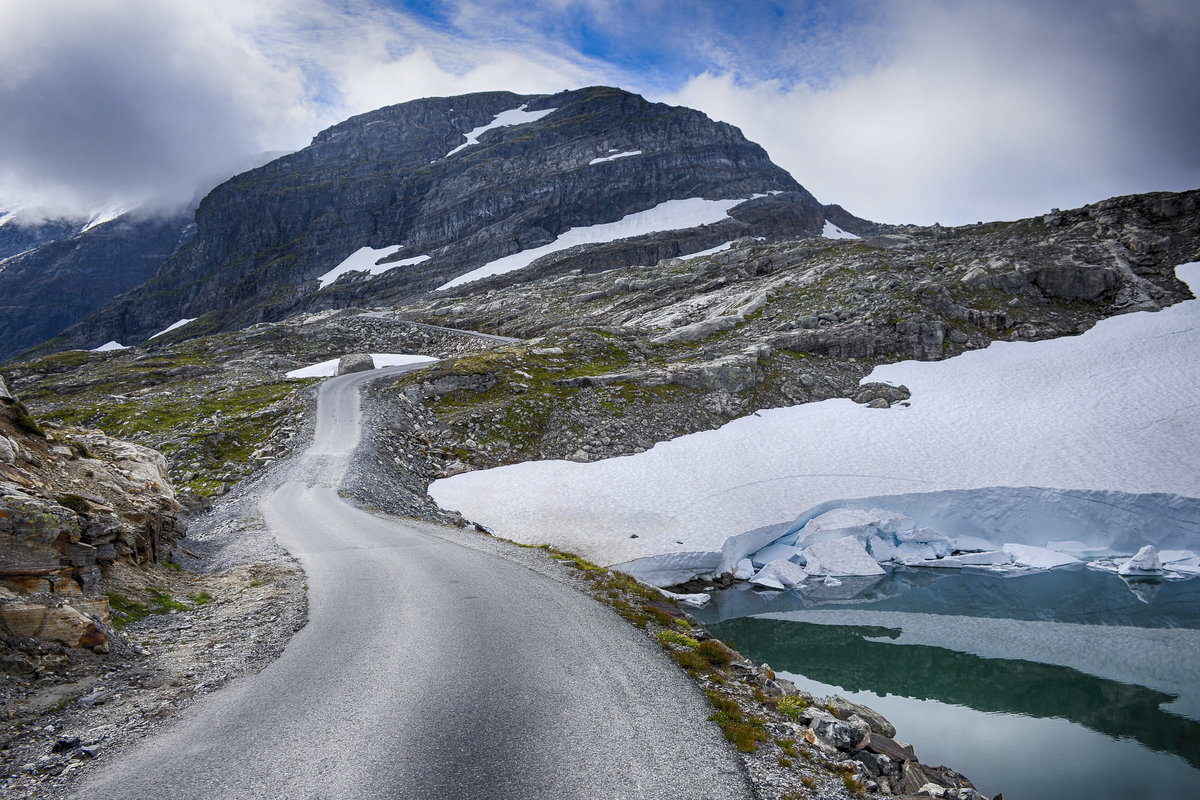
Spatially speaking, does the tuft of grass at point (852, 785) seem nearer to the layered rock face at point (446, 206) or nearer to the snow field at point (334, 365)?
the snow field at point (334, 365)

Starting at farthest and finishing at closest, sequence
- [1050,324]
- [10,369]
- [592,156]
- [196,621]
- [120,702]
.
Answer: [592,156] < [10,369] < [1050,324] < [196,621] < [120,702]

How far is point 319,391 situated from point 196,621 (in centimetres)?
3727

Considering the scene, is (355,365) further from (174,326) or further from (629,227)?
(174,326)

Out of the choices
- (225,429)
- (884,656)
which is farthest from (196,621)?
(225,429)

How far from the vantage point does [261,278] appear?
547 feet

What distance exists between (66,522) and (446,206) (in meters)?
168

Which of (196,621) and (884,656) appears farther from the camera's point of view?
(884,656)

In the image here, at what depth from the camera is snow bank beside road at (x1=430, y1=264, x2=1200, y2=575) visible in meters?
28.3

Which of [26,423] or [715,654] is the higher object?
[26,423]

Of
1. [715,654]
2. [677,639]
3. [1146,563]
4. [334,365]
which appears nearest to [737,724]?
[715,654]

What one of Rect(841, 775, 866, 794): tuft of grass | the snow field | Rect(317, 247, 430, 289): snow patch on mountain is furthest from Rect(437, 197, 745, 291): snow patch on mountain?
Rect(841, 775, 866, 794): tuft of grass

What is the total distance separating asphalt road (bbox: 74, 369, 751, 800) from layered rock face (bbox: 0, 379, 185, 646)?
3.52 m

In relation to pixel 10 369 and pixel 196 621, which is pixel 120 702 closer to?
pixel 196 621

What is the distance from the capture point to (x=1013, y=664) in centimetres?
1933
